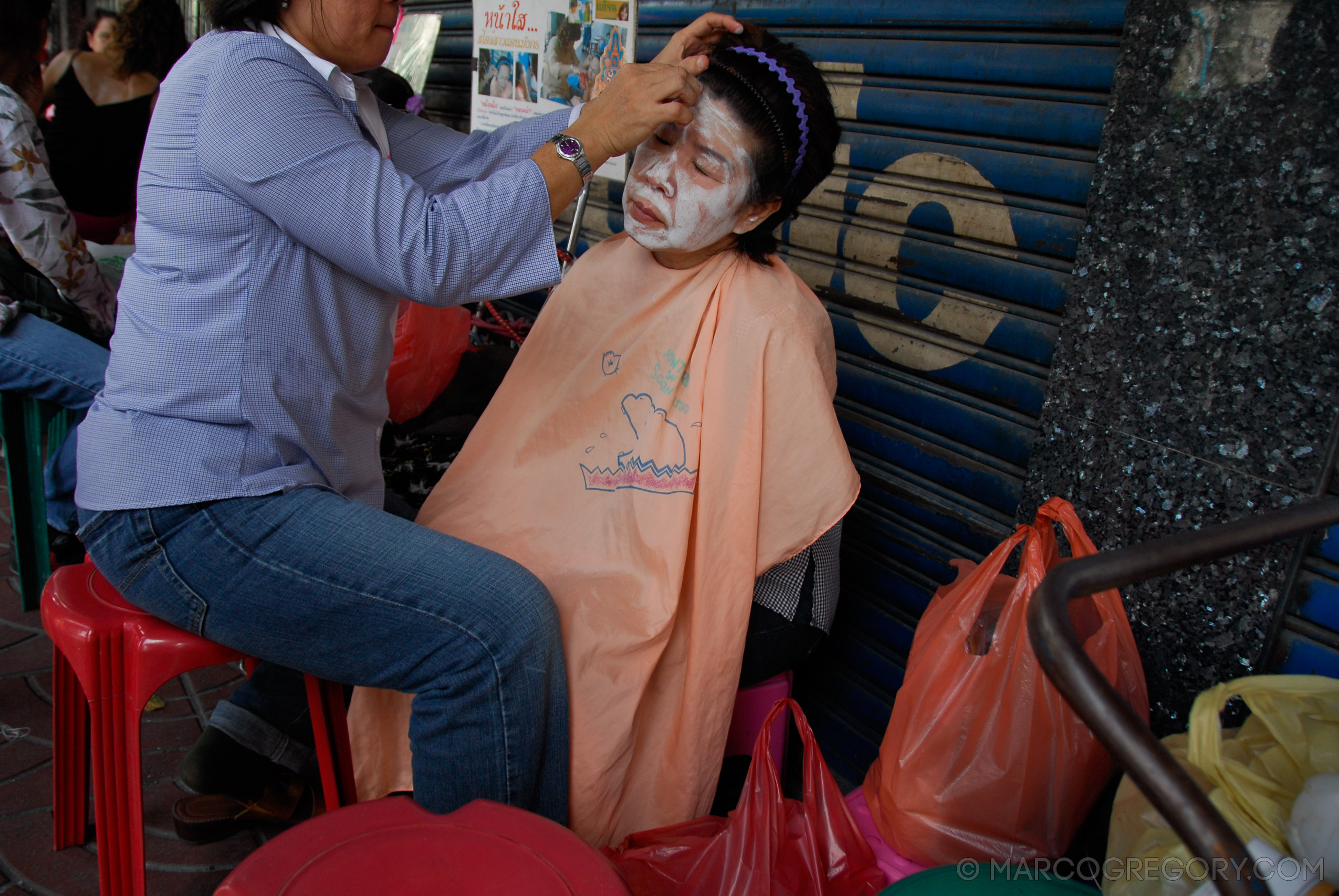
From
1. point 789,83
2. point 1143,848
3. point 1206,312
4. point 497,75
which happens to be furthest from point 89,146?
point 1143,848

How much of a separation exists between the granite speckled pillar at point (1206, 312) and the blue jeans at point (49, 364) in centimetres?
253

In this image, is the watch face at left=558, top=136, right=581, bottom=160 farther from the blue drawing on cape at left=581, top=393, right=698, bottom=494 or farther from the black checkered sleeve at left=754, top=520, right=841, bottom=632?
the black checkered sleeve at left=754, top=520, right=841, bottom=632

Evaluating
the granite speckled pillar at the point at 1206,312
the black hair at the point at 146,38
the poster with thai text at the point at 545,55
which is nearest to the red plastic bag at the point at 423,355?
the poster with thai text at the point at 545,55

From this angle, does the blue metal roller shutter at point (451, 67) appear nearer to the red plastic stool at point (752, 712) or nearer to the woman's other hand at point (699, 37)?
the woman's other hand at point (699, 37)

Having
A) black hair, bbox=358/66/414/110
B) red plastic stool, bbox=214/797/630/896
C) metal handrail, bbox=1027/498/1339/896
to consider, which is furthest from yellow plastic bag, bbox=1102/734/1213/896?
black hair, bbox=358/66/414/110

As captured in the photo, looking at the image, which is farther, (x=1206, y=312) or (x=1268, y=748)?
(x=1206, y=312)

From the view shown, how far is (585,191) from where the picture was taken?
3.28 m

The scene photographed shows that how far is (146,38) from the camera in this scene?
4109 mm

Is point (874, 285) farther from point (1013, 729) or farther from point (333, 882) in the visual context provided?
point (333, 882)

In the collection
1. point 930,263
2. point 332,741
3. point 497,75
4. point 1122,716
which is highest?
point 497,75

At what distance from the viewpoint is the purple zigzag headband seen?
1713mm

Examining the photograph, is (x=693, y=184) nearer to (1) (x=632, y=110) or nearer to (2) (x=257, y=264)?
(1) (x=632, y=110)

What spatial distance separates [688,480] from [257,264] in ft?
2.72

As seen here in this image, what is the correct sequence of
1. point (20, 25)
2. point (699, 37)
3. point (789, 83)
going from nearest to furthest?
point (789, 83)
point (699, 37)
point (20, 25)
